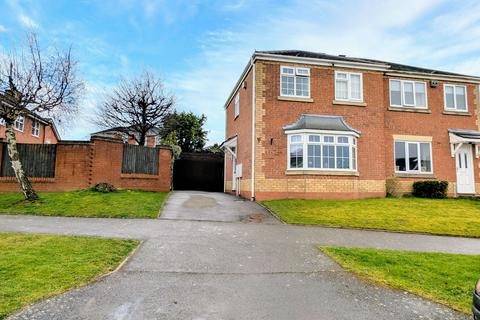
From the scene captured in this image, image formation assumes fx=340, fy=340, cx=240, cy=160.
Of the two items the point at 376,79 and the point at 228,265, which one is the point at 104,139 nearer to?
the point at 228,265

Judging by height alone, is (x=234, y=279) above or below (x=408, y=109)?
below

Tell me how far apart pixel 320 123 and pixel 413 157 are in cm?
597

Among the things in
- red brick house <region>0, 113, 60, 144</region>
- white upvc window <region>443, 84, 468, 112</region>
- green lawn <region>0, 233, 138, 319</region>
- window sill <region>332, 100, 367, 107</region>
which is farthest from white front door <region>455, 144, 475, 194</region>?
red brick house <region>0, 113, 60, 144</region>

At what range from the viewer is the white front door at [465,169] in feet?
60.2

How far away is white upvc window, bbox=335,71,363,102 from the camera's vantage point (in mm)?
17078

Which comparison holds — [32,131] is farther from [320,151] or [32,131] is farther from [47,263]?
[47,263]

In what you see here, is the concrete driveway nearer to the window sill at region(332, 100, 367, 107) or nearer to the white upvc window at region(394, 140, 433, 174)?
the window sill at region(332, 100, 367, 107)

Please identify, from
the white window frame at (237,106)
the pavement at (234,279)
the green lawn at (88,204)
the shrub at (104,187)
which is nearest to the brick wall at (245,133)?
the white window frame at (237,106)

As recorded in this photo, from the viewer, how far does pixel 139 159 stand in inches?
673

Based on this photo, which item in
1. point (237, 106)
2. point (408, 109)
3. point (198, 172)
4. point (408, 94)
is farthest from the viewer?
point (198, 172)

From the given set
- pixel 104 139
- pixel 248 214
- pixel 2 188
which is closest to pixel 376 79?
pixel 248 214

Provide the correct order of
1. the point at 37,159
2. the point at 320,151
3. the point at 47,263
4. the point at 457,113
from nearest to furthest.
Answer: the point at 47,263 → the point at 320,151 → the point at 37,159 → the point at 457,113

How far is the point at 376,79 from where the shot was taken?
17.4 meters

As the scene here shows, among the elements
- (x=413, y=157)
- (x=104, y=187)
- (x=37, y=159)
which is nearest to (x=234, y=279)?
(x=104, y=187)
